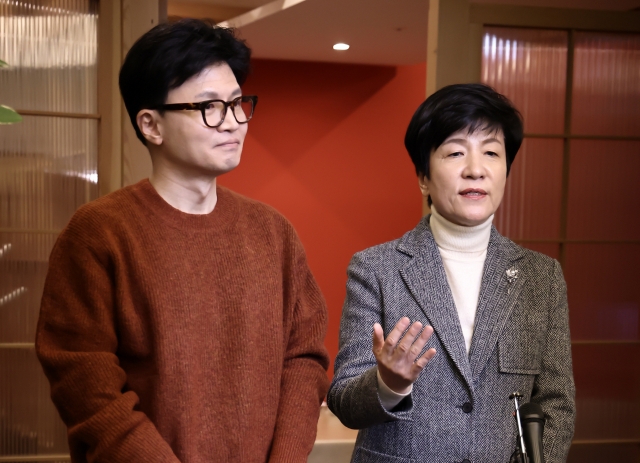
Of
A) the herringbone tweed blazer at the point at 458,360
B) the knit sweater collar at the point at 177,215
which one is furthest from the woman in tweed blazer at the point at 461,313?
the knit sweater collar at the point at 177,215

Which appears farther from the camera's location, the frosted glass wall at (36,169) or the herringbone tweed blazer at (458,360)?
the frosted glass wall at (36,169)

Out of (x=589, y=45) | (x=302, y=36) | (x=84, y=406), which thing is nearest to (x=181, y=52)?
(x=84, y=406)

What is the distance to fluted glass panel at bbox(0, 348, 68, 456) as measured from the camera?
9.05 ft

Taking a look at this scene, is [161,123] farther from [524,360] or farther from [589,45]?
[589,45]

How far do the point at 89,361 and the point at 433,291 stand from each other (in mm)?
642

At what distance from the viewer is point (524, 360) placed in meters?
1.45

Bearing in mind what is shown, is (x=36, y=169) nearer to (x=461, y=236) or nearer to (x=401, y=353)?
(x=461, y=236)

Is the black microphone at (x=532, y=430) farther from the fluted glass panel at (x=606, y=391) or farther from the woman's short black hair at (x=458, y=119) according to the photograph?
the fluted glass panel at (x=606, y=391)

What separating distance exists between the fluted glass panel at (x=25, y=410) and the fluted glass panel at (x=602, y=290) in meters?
1.98

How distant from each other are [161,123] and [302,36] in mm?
3718

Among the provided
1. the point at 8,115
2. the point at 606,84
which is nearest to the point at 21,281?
the point at 8,115

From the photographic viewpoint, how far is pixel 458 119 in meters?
1.47

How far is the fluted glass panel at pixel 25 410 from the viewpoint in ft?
9.05

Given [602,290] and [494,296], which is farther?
[602,290]
